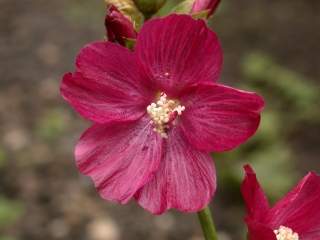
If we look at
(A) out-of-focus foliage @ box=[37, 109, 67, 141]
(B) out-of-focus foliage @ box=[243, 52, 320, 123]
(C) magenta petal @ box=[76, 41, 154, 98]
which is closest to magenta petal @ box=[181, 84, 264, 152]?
(C) magenta petal @ box=[76, 41, 154, 98]

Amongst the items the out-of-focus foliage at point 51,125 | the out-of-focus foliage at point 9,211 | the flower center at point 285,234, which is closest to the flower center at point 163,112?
the flower center at point 285,234

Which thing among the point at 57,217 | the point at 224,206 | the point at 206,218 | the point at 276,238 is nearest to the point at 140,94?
the point at 206,218

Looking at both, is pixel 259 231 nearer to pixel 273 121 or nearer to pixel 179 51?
pixel 179 51

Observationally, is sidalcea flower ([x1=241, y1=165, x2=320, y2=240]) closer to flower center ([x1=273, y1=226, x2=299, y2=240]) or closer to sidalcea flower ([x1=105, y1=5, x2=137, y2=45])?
flower center ([x1=273, y1=226, x2=299, y2=240])

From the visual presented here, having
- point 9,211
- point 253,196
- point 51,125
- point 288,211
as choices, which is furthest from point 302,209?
point 51,125

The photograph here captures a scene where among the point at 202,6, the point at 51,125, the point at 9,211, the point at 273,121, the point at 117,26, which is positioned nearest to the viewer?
the point at 117,26

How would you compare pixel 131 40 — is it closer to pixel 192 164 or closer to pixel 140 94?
pixel 140 94
